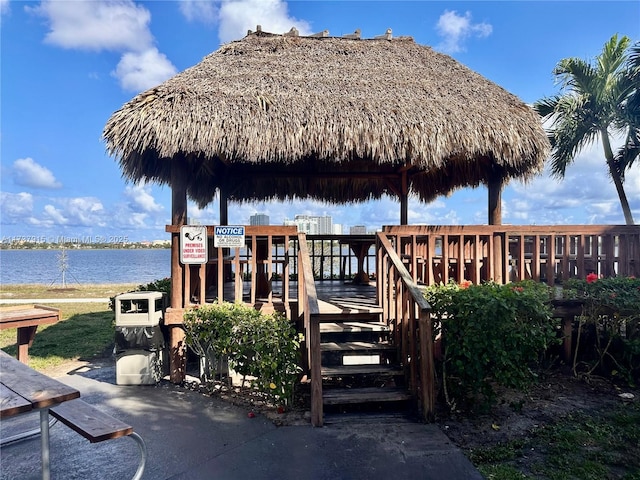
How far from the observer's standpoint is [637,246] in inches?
206

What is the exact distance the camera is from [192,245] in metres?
4.63

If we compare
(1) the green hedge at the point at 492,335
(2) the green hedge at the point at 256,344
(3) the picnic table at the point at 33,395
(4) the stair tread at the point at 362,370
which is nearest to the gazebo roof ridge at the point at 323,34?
(2) the green hedge at the point at 256,344

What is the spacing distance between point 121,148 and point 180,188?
89 cm

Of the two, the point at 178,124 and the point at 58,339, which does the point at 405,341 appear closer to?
the point at 178,124

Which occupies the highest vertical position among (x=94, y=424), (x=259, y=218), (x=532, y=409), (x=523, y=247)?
(x=259, y=218)

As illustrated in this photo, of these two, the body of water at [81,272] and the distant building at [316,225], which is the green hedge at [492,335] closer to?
the distant building at [316,225]

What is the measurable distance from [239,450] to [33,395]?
5.12 feet

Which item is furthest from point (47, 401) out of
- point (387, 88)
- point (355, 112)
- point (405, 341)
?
point (387, 88)

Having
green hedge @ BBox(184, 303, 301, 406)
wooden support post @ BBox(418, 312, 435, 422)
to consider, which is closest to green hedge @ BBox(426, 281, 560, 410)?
wooden support post @ BBox(418, 312, 435, 422)

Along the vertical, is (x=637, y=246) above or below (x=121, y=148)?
below

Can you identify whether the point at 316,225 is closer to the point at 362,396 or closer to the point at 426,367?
the point at 362,396

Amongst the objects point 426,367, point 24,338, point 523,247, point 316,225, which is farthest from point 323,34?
point 24,338

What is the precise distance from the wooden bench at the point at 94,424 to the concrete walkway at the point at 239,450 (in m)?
0.60

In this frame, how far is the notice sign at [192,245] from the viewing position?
15.1ft
